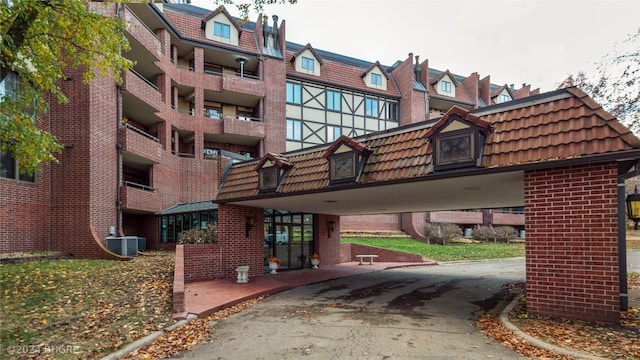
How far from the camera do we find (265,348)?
612 cm

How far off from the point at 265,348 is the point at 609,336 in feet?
16.8

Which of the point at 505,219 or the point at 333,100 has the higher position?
the point at 333,100

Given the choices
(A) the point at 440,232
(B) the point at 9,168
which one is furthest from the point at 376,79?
(B) the point at 9,168

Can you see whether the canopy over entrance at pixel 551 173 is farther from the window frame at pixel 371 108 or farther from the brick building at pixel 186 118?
the window frame at pixel 371 108

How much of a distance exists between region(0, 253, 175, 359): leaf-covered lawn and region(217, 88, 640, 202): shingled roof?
5.11 m

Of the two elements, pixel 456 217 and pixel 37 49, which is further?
pixel 456 217

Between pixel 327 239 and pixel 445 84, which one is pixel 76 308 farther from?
pixel 445 84

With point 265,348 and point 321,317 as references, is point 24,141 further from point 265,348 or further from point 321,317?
point 321,317

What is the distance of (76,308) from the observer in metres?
7.89

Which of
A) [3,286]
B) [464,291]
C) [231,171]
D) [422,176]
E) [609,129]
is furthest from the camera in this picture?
[231,171]

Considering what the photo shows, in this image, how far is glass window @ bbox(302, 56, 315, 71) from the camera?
97.6ft

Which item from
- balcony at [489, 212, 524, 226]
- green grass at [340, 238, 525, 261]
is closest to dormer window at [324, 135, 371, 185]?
green grass at [340, 238, 525, 261]

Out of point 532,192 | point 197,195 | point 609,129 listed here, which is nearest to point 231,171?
point 532,192

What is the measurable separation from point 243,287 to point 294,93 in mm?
20318
